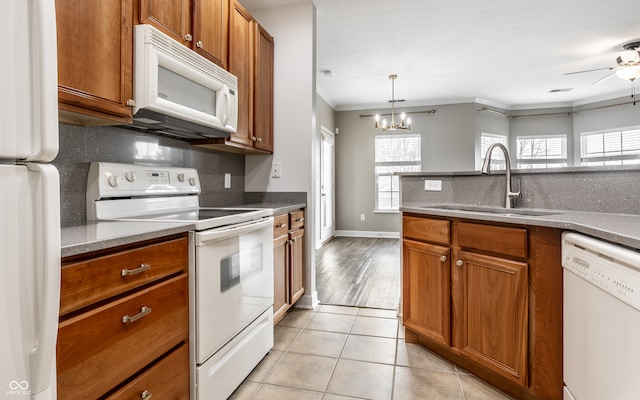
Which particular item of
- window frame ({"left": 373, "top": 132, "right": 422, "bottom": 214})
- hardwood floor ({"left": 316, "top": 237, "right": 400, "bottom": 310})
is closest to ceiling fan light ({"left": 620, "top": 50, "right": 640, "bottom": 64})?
window frame ({"left": 373, "top": 132, "right": 422, "bottom": 214})

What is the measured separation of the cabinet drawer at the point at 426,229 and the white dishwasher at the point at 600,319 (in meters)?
0.61

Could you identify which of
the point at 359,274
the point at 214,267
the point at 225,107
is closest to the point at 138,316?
the point at 214,267

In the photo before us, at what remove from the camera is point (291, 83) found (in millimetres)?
2924

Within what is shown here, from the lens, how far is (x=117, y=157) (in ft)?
5.67

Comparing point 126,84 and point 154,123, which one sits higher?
point 126,84

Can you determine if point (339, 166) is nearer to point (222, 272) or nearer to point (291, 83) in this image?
point (291, 83)

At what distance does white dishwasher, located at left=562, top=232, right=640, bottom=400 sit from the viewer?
959 mm

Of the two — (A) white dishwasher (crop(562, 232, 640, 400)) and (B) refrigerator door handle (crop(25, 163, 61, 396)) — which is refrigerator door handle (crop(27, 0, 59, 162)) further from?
(A) white dishwasher (crop(562, 232, 640, 400))

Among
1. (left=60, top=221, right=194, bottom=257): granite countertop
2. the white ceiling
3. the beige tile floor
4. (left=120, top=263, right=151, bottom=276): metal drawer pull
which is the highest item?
the white ceiling

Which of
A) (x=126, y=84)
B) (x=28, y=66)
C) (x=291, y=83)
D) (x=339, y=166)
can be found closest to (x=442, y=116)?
(x=339, y=166)

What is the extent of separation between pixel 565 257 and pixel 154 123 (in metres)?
1.99

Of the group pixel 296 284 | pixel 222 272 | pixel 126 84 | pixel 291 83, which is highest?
pixel 291 83

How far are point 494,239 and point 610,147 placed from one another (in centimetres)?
662

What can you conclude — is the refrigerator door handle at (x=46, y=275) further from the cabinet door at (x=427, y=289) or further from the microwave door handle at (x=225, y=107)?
the cabinet door at (x=427, y=289)
